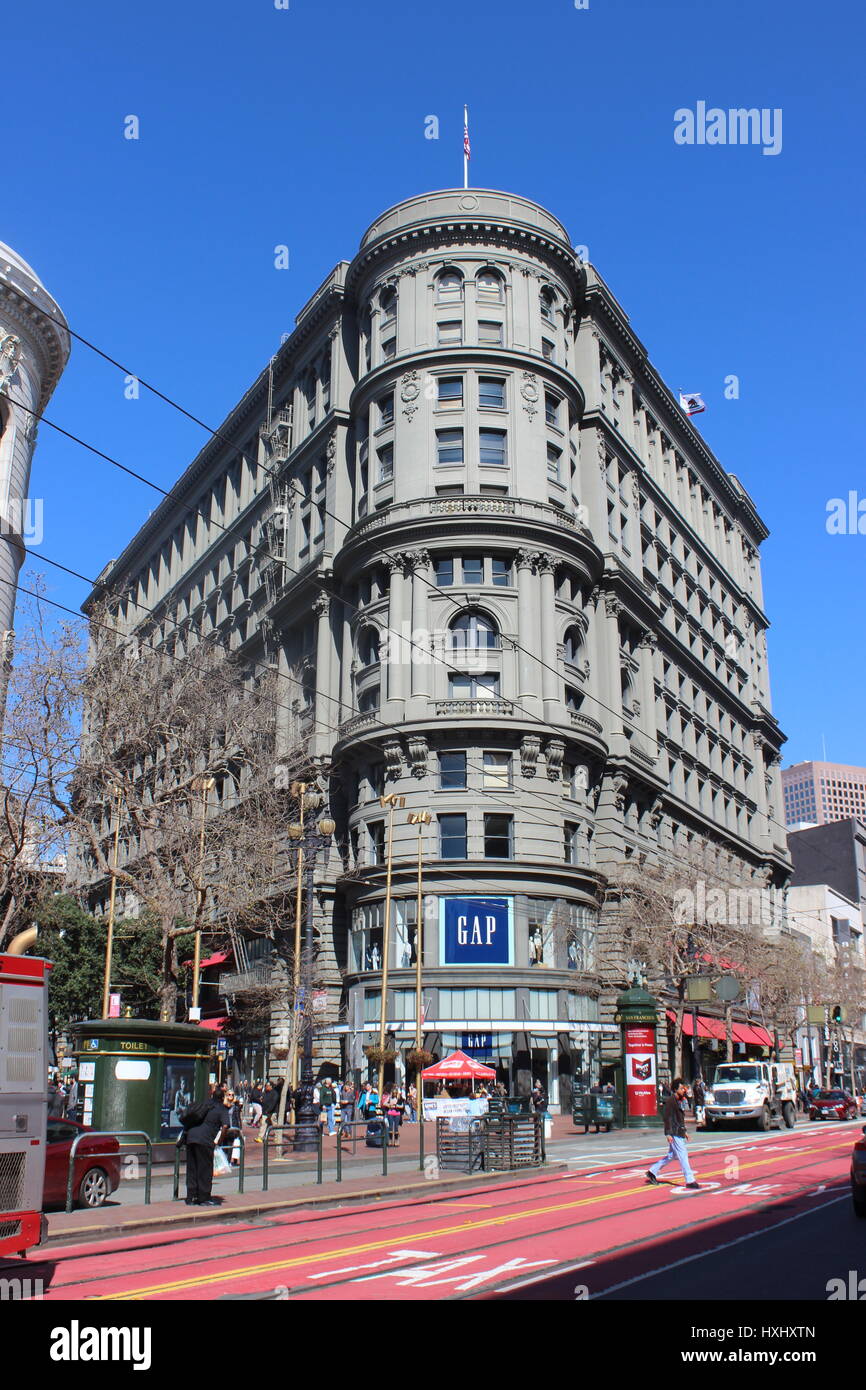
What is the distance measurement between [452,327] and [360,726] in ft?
64.5

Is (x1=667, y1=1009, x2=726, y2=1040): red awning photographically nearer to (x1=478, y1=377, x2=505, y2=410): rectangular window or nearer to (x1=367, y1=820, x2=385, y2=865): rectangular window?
(x1=367, y1=820, x2=385, y2=865): rectangular window

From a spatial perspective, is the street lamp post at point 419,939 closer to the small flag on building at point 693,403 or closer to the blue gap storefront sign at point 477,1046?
the blue gap storefront sign at point 477,1046

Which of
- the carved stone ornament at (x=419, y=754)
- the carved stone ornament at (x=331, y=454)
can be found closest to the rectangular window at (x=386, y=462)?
the carved stone ornament at (x=331, y=454)

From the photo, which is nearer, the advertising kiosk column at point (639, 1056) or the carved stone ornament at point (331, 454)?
the advertising kiosk column at point (639, 1056)

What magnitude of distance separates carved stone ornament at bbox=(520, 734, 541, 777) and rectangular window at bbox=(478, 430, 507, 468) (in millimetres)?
13034

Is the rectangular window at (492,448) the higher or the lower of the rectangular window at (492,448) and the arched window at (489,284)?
the lower

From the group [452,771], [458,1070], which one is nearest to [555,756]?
[452,771]

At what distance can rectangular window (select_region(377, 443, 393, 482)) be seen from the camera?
2194 inches

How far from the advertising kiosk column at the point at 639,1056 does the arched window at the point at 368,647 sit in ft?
66.7

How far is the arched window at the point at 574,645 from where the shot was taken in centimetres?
5453

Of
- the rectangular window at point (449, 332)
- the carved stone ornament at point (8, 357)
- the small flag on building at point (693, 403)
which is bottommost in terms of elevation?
the carved stone ornament at point (8, 357)

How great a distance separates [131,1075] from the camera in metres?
24.7
